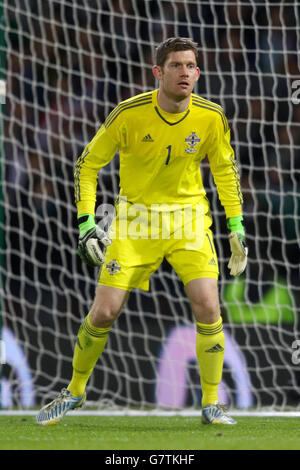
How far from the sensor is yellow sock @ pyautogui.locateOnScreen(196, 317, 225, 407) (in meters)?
3.82

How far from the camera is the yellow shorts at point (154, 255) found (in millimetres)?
3803

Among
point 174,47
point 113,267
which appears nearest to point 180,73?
point 174,47

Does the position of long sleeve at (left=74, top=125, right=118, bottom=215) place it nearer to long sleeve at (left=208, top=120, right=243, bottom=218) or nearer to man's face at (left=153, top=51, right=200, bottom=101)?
man's face at (left=153, top=51, right=200, bottom=101)

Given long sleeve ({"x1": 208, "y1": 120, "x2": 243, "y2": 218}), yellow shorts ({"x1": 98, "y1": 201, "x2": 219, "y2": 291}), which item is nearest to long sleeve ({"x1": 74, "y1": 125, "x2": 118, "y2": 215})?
yellow shorts ({"x1": 98, "y1": 201, "x2": 219, "y2": 291})

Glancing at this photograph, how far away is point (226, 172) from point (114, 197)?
2.63 metres

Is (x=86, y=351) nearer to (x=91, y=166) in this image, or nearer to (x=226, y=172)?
(x=91, y=166)

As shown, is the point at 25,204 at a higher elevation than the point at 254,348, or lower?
higher

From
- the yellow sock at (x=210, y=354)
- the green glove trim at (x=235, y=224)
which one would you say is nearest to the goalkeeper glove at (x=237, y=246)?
the green glove trim at (x=235, y=224)

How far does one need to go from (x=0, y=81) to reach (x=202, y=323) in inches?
87.7

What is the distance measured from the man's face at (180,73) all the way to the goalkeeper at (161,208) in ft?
0.05

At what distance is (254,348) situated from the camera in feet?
18.1

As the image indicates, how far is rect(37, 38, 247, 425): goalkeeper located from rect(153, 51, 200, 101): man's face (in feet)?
0.05

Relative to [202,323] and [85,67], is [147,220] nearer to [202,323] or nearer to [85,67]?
[202,323]

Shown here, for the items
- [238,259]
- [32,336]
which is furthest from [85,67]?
[238,259]
